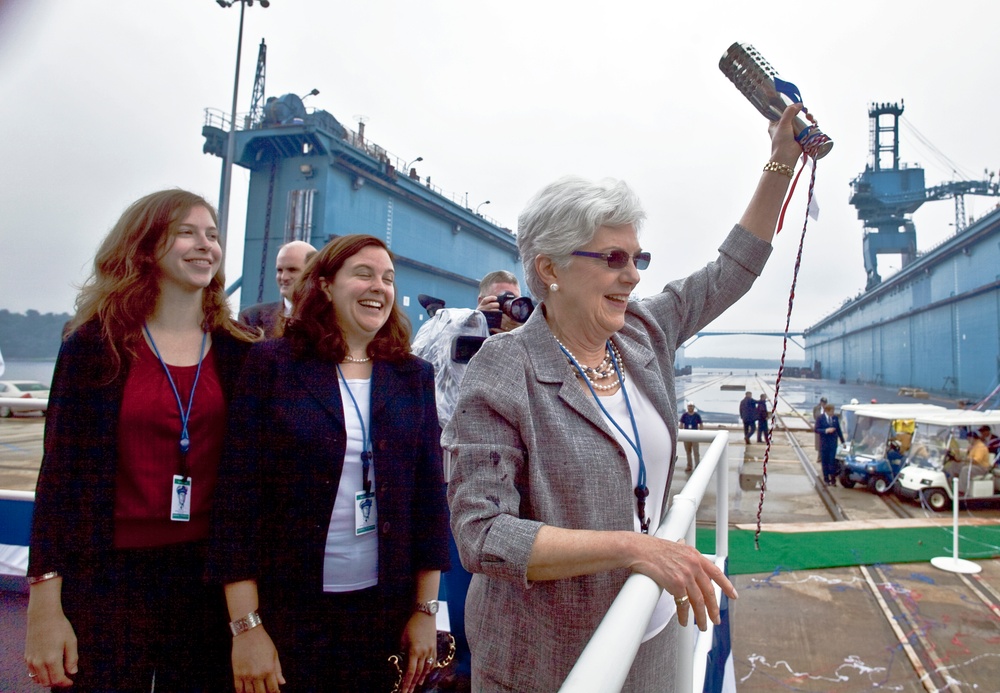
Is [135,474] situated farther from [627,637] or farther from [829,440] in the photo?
[829,440]

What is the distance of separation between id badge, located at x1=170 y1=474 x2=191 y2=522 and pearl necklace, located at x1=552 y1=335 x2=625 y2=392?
105 cm

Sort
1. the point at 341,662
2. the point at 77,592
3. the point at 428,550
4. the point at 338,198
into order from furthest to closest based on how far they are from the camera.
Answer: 1. the point at 338,198
2. the point at 428,550
3. the point at 341,662
4. the point at 77,592

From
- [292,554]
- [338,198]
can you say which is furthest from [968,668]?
[338,198]

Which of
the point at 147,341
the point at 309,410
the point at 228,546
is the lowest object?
the point at 228,546

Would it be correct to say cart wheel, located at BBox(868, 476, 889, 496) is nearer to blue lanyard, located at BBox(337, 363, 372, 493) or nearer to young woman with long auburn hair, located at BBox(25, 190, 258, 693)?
blue lanyard, located at BBox(337, 363, 372, 493)

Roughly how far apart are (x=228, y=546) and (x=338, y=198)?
69.2ft

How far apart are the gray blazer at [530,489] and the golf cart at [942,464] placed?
402 inches

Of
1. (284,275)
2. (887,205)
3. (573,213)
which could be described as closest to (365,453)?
(573,213)

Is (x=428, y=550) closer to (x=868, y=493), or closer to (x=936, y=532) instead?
(x=936, y=532)

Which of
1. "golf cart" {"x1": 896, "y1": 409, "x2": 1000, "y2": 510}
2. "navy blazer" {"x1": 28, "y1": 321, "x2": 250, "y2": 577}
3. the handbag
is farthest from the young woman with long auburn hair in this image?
"golf cart" {"x1": 896, "y1": 409, "x2": 1000, "y2": 510}

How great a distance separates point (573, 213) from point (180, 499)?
1237mm

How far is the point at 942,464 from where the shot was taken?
9164 mm

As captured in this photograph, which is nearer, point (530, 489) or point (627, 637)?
point (627, 637)

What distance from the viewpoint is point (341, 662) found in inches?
58.2
